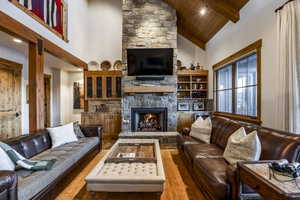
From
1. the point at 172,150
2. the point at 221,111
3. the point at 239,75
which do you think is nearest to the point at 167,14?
the point at 239,75

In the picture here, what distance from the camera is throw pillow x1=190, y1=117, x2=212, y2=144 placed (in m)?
3.84

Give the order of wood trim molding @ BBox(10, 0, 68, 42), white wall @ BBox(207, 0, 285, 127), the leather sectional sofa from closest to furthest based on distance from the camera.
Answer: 1. the leather sectional sofa
2. white wall @ BBox(207, 0, 285, 127)
3. wood trim molding @ BBox(10, 0, 68, 42)

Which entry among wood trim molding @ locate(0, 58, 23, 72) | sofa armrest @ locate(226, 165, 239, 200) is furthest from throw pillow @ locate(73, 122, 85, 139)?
sofa armrest @ locate(226, 165, 239, 200)

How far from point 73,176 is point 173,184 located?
5.57ft

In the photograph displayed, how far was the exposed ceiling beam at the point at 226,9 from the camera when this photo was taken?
14.3 ft

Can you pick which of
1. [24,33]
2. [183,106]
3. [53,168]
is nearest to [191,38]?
[183,106]

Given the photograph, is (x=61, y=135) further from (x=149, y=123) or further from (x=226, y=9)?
(x=226, y=9)

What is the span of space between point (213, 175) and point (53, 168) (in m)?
1.96

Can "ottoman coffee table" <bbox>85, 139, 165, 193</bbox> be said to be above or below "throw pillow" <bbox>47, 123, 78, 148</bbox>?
below

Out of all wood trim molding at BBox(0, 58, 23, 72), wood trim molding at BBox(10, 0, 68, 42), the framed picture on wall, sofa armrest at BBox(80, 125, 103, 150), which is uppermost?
wood trim molding at BBox(10, 0, 68, 42)

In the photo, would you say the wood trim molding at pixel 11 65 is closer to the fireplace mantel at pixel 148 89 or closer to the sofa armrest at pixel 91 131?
the sofa armrest at pixel 91 131

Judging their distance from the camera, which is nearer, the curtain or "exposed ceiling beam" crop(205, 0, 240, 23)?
the curtain

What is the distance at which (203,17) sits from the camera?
5.47 meters

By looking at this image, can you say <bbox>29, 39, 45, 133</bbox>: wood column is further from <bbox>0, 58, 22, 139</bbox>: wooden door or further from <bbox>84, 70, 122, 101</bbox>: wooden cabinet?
<bbox>84, 70, 122, 101</bbox>: wooden cabinet
